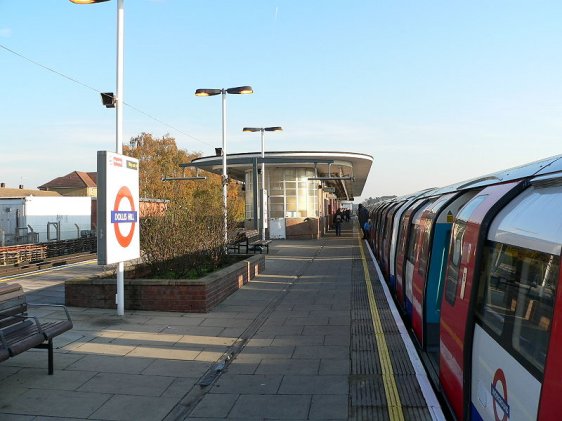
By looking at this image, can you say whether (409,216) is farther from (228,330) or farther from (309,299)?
(228,330)

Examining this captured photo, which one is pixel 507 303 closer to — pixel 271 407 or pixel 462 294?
pixel 462 294

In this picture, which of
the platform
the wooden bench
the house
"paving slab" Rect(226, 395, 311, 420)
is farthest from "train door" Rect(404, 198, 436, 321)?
the house

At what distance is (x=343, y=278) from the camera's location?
1409 centimetres

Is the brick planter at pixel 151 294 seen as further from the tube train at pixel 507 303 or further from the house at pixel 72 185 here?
the house at pixel 72 185

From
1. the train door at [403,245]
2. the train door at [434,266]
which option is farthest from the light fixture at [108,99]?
the train door at [434,266]

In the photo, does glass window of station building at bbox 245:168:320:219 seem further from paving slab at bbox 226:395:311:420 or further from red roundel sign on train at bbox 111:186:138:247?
paving slab at bbox 226:395:311:420

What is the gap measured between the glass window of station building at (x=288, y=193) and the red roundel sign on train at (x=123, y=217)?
25.6 meters

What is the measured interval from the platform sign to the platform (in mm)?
1128

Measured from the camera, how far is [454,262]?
4.70 meters

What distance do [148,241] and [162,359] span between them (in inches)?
193

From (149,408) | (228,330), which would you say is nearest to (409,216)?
(228,330)

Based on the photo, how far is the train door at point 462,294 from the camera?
371 cm

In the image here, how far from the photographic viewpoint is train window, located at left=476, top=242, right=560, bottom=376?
2538 millimetres

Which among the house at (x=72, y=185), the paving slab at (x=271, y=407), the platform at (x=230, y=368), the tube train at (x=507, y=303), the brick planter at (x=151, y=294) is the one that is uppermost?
the house at (x=72, y=185)
